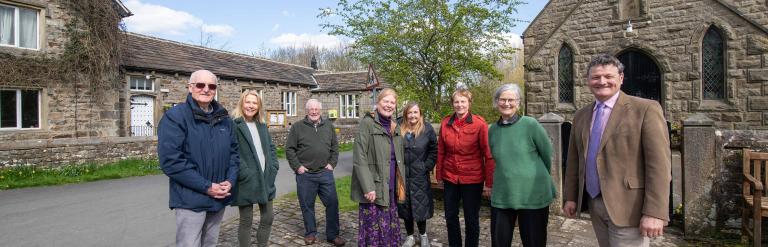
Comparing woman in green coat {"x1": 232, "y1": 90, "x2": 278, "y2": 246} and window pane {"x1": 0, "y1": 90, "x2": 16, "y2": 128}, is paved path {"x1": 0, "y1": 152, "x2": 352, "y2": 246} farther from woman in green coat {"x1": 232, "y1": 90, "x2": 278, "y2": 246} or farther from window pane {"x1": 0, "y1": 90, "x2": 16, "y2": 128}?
window pane {"x1": 0, "y1": 90, "x2": 16, "y2": 128}

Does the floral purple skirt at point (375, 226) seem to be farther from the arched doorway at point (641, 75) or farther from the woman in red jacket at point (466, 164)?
the arched doorway at point (641, 75)

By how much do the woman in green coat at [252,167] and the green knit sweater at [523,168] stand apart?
2.25m

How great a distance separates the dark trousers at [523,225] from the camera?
3.32 m

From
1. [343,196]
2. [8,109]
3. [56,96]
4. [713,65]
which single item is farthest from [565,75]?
[8,109]

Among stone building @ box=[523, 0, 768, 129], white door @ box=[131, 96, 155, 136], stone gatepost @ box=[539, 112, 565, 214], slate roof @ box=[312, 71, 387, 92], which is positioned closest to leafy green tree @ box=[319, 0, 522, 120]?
stone building @ box=[523, 0, 768, 129]

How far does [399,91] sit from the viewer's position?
1198cm

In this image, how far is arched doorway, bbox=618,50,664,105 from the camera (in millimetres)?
9234

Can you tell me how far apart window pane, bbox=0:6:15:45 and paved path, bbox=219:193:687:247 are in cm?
1277

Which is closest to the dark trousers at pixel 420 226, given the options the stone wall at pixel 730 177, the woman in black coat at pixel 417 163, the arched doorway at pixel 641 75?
the woman in black coat at pixel 417 163

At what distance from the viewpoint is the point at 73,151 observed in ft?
34.7

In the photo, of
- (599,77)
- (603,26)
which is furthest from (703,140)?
(603,26)

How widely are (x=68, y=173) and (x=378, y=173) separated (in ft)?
32.4

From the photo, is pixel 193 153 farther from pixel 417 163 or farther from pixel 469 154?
pixel 469 154

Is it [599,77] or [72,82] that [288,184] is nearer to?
[599,77]
